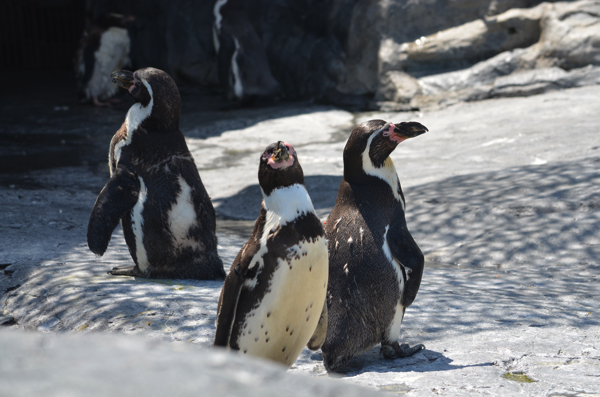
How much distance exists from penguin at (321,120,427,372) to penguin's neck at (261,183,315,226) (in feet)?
1.83

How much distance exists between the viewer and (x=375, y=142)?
9.70 feet

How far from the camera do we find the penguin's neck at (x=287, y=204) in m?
2.36

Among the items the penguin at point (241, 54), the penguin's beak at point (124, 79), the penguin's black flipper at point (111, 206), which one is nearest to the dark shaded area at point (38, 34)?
the penguin at point (241, 54)

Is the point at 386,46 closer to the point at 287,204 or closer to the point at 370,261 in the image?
the point at 370,261

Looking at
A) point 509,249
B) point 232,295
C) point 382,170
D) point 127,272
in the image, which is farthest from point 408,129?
point 509,249

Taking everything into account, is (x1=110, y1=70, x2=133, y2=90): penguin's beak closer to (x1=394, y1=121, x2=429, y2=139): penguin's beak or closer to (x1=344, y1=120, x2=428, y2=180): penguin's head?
(x1=344, y1=120, x2=428, y2=180): penguin's head

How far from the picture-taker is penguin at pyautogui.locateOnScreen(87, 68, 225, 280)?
11.6 feet

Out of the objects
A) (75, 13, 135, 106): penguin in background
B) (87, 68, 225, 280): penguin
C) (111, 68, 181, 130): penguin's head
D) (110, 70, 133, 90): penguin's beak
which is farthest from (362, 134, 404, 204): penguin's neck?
(75, 13, 135, 106): penguin in background

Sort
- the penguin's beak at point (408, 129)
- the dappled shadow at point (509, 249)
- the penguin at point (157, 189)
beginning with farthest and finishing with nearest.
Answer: the penguin at point (157, 189) < the dappled shadow at point (509, 249) < the penguin's beak at point (408, 129)

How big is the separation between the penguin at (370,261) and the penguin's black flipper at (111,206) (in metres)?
1.18

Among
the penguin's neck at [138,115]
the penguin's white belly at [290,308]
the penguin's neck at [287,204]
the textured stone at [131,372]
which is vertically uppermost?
the penguin's neck at [138,115]

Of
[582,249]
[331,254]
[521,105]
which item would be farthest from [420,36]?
[331,254]

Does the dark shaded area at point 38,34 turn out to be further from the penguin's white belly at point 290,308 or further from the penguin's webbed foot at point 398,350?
the penguin's white belly at point 290,308

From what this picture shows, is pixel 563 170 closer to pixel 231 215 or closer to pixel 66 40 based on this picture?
pixel 231 215
